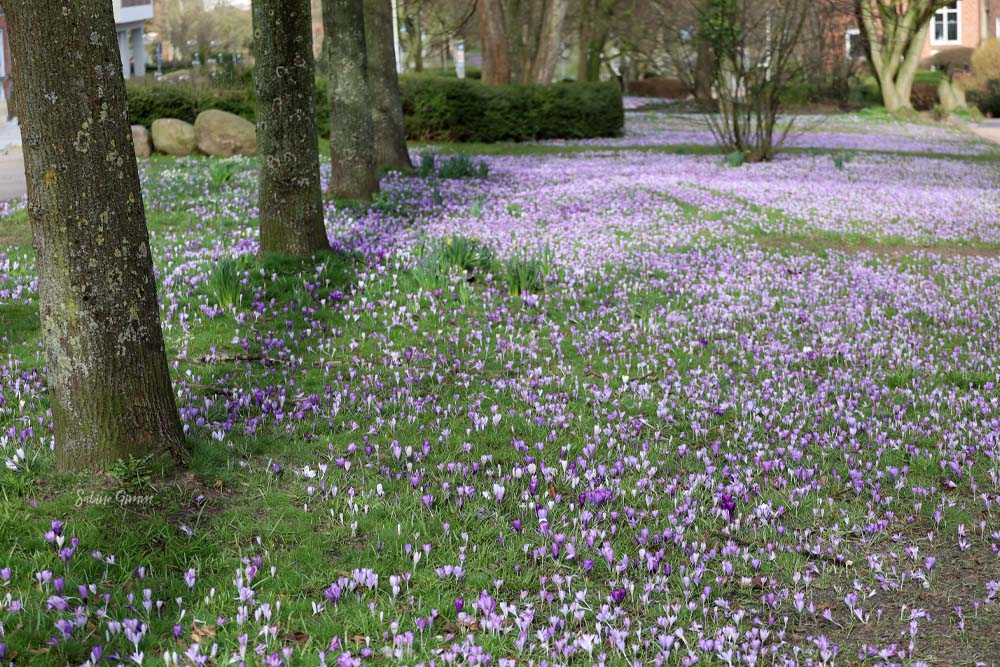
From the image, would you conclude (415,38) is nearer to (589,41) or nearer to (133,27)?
(133,27)

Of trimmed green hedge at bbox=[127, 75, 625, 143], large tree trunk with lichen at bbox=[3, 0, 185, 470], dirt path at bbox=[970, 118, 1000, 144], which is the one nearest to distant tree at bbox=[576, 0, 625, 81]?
trimmed green hedge at bbox=[127, 75, 625, 143]

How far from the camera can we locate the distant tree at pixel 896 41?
3672 cm

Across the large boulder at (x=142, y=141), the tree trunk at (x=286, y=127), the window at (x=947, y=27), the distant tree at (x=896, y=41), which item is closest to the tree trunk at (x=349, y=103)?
the tree trunk at (x=286, y=127)

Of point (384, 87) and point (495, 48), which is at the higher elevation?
point (495, 48)

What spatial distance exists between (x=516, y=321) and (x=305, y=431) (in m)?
2.74

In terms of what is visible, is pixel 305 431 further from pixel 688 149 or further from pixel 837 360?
pixel 688 149

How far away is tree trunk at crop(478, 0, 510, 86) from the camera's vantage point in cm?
2822

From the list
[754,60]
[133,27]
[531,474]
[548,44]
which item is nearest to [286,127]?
[531,474]

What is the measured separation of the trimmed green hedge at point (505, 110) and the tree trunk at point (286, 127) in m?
16.1

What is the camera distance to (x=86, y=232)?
4.07 metres

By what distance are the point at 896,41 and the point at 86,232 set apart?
130 feet

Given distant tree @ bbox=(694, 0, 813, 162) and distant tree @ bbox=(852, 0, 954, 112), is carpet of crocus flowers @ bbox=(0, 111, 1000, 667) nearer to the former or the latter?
distant tree @ bbox=(694, 0, 813, 162)

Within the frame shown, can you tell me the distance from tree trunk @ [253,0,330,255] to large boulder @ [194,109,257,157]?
11695mm

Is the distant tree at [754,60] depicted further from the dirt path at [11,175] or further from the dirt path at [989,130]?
the dirt path at [11,175]
